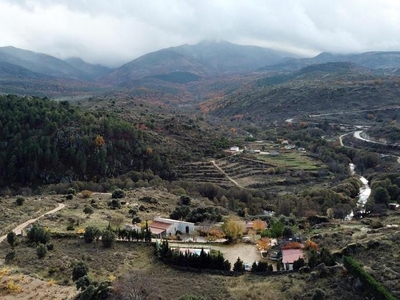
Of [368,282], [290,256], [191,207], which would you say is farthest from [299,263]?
[191,207]

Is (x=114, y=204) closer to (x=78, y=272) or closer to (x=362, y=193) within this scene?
(x=78, y=272)

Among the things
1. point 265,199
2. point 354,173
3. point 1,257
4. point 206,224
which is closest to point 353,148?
point 354,173

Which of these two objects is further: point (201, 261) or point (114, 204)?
point (114, 204)

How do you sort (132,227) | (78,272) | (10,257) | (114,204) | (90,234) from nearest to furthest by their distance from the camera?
1. (78,272)
2. (10,257)
3. (90,234)
4. (132,227)
5. (114,204)

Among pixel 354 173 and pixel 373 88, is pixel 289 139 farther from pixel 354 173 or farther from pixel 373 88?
pixel 373 88

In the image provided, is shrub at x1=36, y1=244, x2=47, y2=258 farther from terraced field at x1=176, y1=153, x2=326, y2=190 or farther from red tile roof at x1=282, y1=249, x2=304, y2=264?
terraced field at x1=176, y1=153, x2=326, y2=190

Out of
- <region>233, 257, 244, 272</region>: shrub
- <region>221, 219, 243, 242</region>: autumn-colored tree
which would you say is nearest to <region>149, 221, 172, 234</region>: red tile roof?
<region>221, 219, 243, 242</region>: autumn-colored tree
